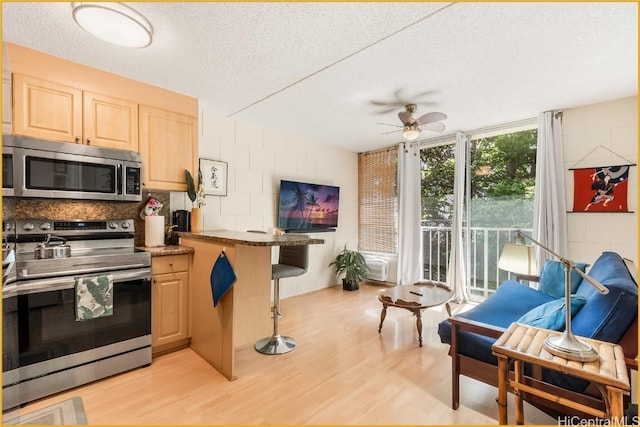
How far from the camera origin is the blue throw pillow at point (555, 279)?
Answer: 256cm

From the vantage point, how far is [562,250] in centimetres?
316

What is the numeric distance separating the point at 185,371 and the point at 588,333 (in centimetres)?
258

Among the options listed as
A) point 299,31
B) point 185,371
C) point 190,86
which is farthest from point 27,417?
point 299,31

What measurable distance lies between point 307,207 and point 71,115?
113 inches

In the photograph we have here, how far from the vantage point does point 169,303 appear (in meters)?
2.44

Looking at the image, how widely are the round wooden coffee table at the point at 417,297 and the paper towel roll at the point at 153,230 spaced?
7.17 ft

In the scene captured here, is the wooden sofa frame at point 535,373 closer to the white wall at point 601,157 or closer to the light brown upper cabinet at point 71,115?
the white wall at point 601,157

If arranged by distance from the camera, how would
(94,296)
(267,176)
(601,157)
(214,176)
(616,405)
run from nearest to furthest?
1. (616,405)
2. (94,296)
3. (601,157)
4. (214,176)
5. (267,176)

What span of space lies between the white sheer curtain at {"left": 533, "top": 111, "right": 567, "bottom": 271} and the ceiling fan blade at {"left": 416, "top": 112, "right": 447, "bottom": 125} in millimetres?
1476

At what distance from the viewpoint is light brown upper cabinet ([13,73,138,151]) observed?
1989 millimetres

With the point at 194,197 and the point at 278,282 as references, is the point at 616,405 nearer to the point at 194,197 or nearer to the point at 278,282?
the point at 278,282

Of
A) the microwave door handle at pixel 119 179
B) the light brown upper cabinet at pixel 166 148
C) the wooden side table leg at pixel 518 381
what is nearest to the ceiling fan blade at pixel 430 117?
the wooden side table leg at pixel 518 381

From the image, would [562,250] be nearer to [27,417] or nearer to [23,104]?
Answer: [27,417]

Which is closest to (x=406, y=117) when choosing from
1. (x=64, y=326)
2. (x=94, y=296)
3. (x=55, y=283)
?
(x=94, y=296)
